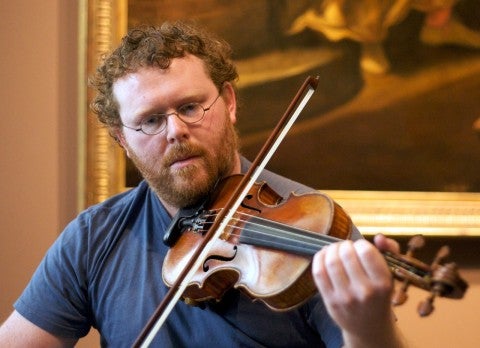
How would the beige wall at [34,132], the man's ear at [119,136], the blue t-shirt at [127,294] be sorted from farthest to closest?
the beige wall at [34,132] < the man's ear at [119,136] < the blue t-shirt at [127,294]

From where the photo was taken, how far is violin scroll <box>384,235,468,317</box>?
0.76 meters

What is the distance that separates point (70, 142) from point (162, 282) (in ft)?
2.00

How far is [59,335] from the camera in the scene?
129 cm

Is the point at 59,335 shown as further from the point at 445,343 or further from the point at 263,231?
the point at 445,343

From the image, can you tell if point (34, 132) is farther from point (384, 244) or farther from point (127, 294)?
point (384, 244)

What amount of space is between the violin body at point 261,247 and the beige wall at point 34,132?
0.61 meters

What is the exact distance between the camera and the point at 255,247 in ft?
3.41

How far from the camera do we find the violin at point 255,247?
0.93 metres

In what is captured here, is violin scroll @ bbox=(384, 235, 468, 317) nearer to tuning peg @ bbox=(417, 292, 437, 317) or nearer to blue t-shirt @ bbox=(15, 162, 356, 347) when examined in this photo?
tuning peg @ bbox=(417, 292, 437, 317)

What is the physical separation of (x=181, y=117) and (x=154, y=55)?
132 millimetres

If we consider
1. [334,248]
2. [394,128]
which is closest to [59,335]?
[334,248]

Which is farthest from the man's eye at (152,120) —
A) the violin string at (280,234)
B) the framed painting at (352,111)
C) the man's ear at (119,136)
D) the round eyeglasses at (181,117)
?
the framed painting at (352,111)

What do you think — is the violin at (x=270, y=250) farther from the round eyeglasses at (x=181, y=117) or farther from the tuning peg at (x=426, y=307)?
the round eyeglasses at (x=181, y=117)

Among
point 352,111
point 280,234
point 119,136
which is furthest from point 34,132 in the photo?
point 280,234
